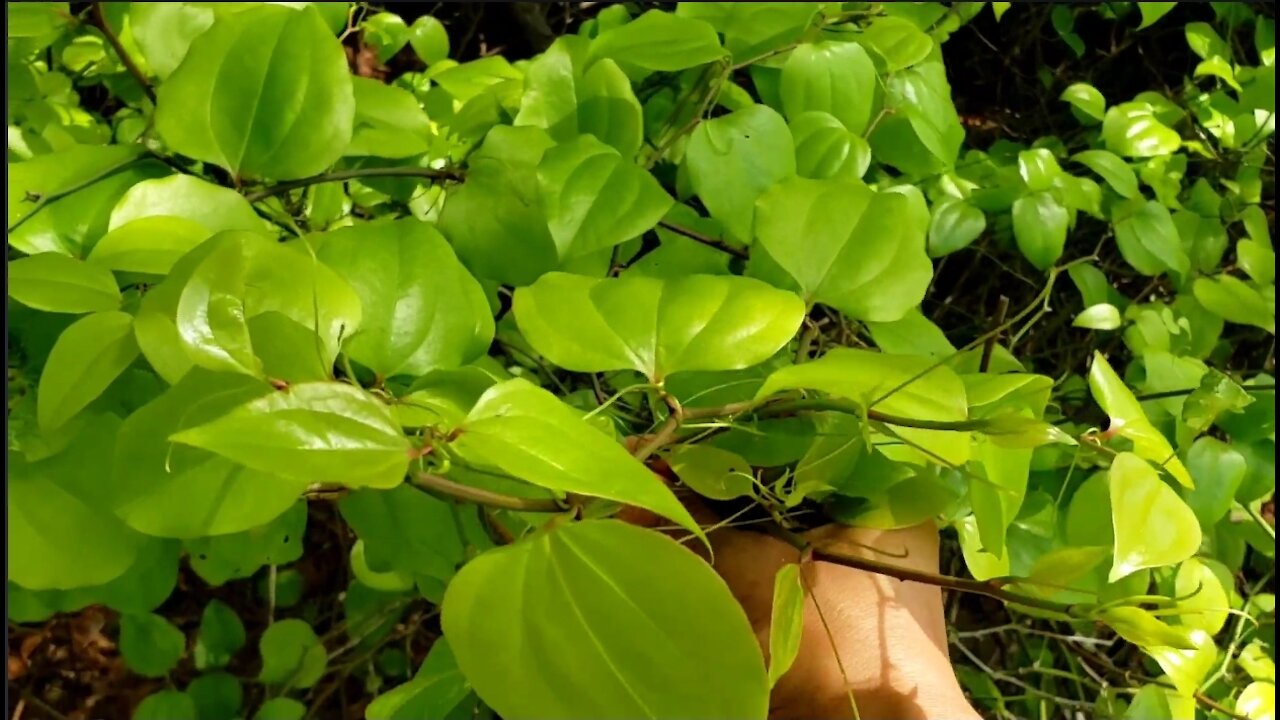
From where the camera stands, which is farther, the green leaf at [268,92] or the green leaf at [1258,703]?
the green leaf at [1258,703]

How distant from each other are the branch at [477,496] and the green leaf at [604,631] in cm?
3

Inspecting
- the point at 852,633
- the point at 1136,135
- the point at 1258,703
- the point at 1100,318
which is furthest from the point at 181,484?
the point at 1136,135

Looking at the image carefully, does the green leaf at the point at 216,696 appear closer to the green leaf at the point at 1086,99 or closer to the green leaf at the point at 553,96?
the green leaf at the point at 553,96

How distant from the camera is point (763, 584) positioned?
0.40 metres

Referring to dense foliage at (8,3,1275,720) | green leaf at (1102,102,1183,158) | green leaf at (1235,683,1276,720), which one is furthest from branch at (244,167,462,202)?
green leaf at (1102,102,1183,158)

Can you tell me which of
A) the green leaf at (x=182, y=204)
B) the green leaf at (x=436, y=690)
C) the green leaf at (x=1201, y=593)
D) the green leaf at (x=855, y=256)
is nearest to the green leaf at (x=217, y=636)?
the green leaf at (x=436, y=690)

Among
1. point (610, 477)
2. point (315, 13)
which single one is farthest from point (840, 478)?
point (315, 13)

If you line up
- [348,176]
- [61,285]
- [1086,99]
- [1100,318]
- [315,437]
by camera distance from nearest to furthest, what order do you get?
[315,437]
[61,285]
[348,176]
[1100,318]
[1086,99]

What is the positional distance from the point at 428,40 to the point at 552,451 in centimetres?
70

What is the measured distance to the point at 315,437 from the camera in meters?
0.21

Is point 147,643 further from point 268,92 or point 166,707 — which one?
point 268,92

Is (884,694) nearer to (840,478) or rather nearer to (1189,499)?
(840,478)

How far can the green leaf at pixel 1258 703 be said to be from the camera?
0.54 metres

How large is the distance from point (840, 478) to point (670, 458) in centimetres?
9
